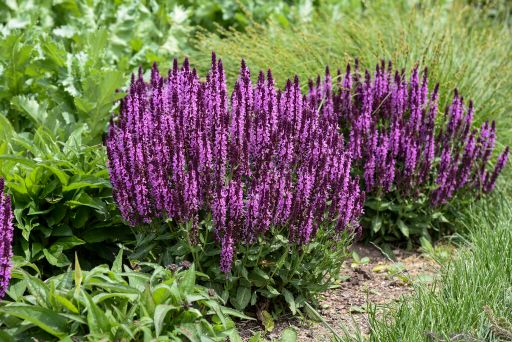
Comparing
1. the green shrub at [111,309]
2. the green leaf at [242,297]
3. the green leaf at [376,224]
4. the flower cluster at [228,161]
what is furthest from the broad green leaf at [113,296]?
the green leaf at [376,224]

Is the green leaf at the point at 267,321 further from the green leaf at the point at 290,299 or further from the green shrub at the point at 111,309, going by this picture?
the green shrub at the point at 111,309

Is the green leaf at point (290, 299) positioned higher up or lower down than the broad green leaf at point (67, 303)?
lower down

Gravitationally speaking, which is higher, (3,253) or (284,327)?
(3,253)

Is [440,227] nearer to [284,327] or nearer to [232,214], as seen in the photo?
[284,327]

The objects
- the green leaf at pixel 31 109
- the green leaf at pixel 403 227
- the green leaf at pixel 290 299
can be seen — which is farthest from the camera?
the green leaf at pixel 31 109

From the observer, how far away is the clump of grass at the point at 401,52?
6.20m

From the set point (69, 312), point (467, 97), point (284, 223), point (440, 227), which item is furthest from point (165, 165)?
point (467, 97)

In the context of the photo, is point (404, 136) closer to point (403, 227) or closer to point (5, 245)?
point (403, 227)

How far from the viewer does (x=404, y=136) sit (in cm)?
510

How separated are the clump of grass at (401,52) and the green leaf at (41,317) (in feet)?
11.0

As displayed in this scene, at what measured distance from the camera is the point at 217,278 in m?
3.93

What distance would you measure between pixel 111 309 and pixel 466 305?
1.84 meters

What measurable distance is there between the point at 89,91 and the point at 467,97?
3.14 metres

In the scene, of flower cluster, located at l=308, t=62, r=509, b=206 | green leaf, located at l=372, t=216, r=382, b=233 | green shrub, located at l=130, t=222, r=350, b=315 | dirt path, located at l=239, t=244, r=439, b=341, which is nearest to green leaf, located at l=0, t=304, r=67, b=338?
green shrub, located at l=130, t=222, r=350, b=315
